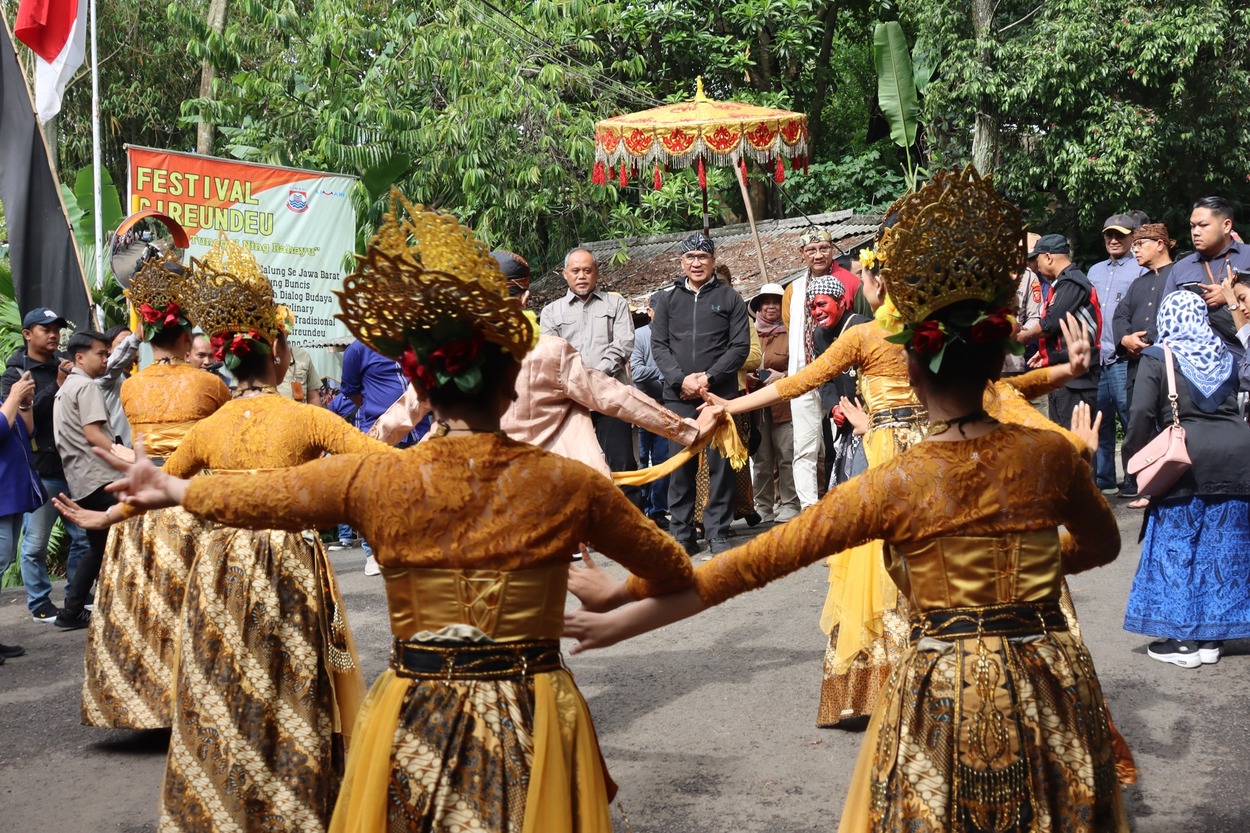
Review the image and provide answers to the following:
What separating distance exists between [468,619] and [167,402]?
3.68m

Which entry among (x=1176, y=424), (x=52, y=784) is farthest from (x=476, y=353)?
(x=1176, y=424)

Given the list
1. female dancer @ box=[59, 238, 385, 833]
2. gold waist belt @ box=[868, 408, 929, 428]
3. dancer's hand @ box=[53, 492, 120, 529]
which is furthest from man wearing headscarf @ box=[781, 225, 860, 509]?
dancer's hand @ box=[53, 492, 120, 529]

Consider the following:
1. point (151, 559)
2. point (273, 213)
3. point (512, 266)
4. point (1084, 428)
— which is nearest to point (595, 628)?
point (1084, 428)

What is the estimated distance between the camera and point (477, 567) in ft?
9.98

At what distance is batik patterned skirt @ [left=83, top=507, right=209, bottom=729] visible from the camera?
6230 mm

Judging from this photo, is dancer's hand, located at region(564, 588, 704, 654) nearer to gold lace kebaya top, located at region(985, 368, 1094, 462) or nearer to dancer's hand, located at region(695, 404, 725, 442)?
gold lace kebaya top, located at region(985, 368, 1094, 462)

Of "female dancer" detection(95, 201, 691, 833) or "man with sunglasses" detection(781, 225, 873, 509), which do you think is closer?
"female dancer" detection(95, 201, 691, 833)

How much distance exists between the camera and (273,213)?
13898mm

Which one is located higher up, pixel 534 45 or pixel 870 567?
pixel 534 45

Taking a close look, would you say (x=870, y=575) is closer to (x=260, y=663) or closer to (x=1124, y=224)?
(x=260, y=663)

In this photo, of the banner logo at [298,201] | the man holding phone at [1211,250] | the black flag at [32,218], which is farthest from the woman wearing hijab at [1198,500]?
the banner logo at [298,201]

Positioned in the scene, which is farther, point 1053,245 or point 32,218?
point 32,218

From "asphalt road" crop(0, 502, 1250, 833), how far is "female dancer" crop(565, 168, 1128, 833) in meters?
1.92

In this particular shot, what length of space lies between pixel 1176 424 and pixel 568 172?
11.0m
